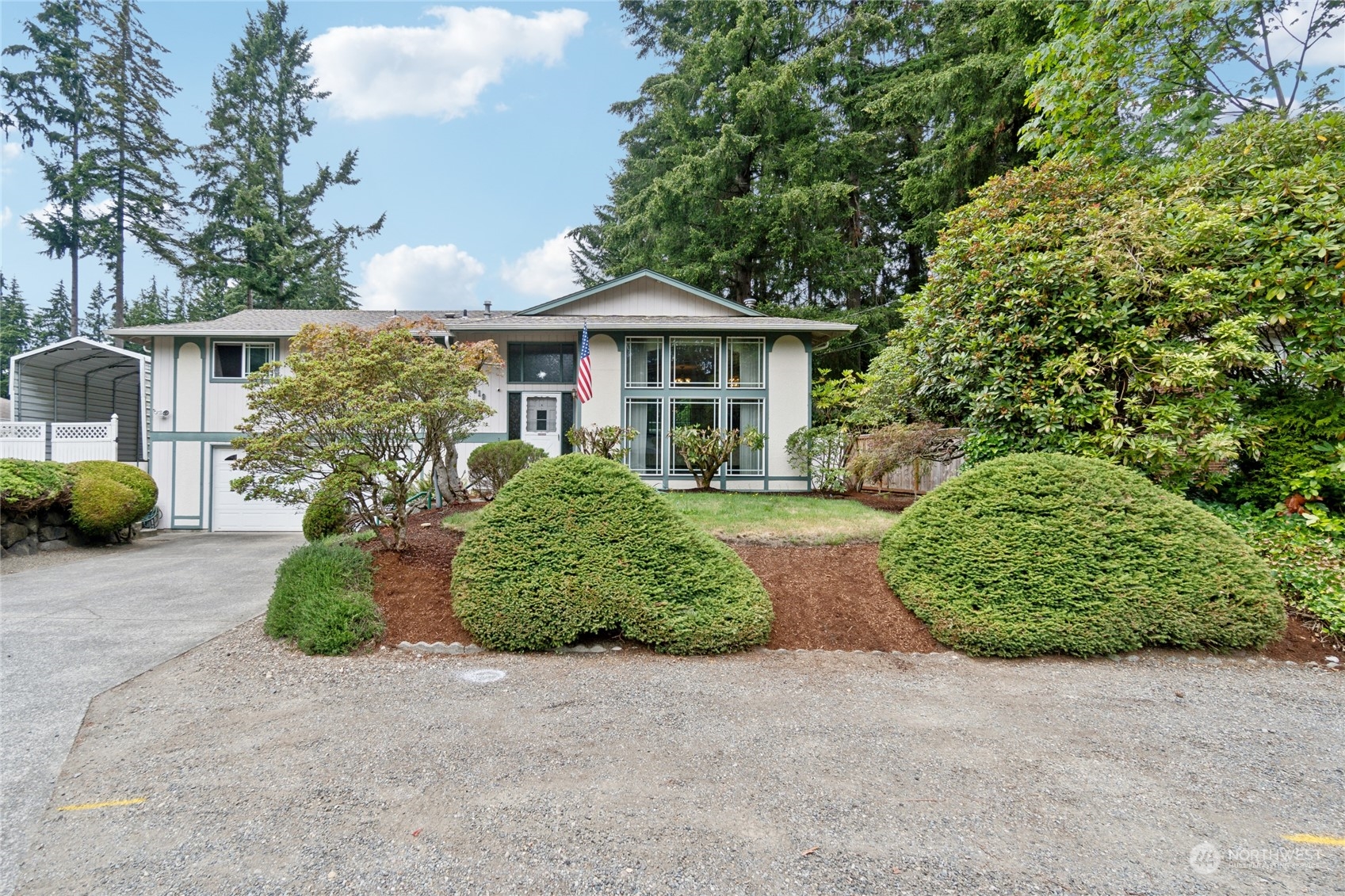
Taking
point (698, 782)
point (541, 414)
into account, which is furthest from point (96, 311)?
point (698, 782)

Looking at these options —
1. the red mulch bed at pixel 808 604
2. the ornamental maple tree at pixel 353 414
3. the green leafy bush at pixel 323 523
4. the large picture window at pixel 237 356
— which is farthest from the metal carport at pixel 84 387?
the red mulch bed at pixel 808 604

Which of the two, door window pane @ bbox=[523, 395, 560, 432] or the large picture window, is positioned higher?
the large picture window

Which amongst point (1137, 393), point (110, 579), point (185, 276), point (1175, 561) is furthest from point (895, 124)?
point (185, 276)

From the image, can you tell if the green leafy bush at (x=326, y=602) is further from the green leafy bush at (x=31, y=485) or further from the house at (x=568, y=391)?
the house at (x=568, y=391)

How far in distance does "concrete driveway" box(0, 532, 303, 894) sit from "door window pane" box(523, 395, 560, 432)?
518 cm

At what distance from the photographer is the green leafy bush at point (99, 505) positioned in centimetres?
908

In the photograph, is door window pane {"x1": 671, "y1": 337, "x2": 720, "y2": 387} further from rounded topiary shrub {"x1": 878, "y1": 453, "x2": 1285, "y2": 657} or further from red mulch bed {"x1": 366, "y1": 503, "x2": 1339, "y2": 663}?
rounded topiary shrub {"x1": 878, "y1": 453, "x2": 1285, "y2": 657}

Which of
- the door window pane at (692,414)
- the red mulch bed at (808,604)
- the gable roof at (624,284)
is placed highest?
the gable roof at (624,284)

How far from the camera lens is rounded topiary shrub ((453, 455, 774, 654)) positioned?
406 centimetres

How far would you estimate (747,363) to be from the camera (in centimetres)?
1239

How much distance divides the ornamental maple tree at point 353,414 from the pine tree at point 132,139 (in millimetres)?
21605

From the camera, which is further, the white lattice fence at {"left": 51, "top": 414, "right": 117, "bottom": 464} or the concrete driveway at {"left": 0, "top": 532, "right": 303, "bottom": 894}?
the white lattice fence at {"left": 51, "top": 414, "right": 117, "bottom": 464}

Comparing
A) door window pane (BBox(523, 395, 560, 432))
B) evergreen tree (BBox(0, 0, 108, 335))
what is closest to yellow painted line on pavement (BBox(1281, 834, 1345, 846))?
door window pane (BBox(523, 395, 560, 432))

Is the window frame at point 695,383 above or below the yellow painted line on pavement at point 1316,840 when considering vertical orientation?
above
